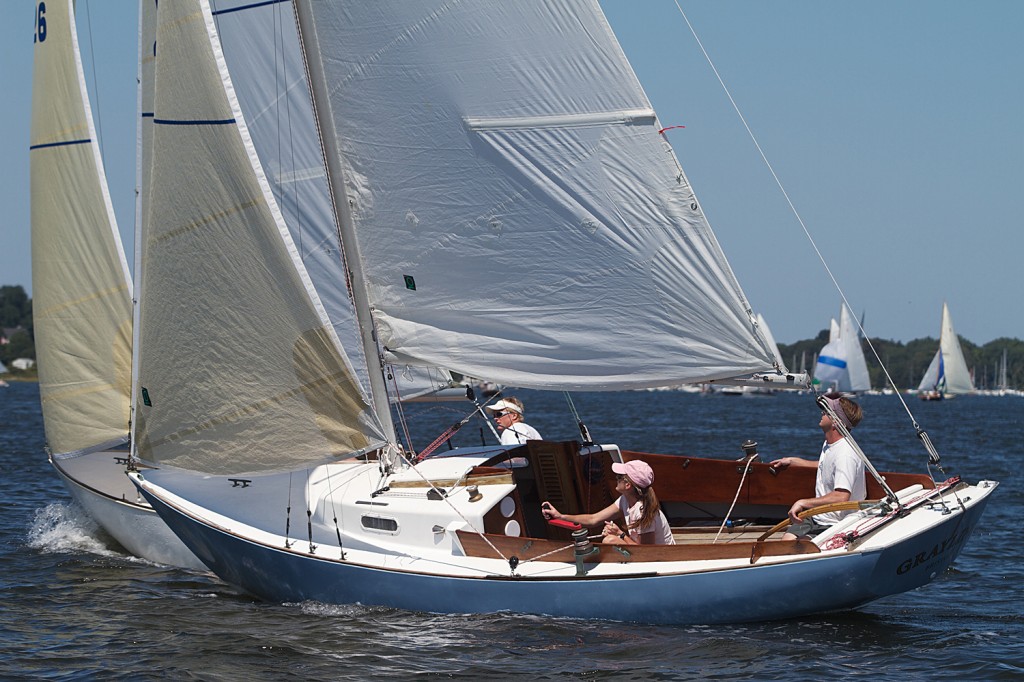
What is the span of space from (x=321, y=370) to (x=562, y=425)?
3209 cm

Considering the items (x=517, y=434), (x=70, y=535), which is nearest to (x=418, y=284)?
(x=517, y=434)

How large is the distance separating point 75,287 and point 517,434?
5.74 metres

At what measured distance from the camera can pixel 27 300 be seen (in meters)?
160

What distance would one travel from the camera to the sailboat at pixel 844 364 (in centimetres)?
6619

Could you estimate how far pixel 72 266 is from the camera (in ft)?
46.3

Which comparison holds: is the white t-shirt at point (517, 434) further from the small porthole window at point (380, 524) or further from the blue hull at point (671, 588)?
the blue hull at point (671, 588)

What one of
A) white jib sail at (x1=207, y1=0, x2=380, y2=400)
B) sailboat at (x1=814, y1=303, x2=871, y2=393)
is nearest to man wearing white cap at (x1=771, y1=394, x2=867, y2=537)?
white jib sail at (x1=207, y1=0, x2=380, y2=400)

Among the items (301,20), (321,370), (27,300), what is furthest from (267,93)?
(27,300)

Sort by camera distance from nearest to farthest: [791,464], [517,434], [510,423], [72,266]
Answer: [791,464], [517,434], [510,423], [72,266]

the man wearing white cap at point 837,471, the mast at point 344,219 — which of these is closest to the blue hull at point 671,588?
the man wearing white cap at point 837,471

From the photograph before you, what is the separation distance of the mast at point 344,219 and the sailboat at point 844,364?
190ft

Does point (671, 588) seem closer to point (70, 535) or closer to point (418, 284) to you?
point (418, 284)

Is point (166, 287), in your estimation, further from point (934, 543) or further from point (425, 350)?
point (934, 543)

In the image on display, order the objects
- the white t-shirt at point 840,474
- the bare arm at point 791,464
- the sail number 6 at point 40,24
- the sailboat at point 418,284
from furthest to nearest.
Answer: the sail number 6 at point 40,24 → the bare arm at point 791,464 → the sailboat at point 418,284 → the white t-shirt at point 840,474
